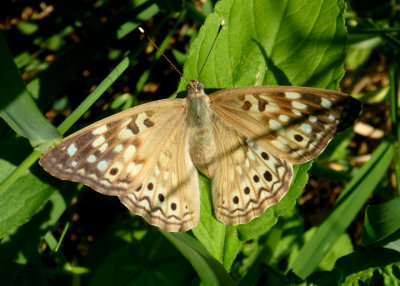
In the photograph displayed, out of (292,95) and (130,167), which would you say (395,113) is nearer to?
(292,95)

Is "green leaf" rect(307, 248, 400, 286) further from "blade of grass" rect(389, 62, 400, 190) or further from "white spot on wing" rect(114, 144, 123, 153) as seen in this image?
"white spot on wing" rect(114, 144, 123, 153)

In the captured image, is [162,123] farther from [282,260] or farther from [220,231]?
[282,260]

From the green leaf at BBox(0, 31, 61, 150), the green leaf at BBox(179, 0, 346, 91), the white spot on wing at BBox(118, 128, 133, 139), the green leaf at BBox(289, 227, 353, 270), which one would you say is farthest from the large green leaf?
the green leaf at BBox(289, 227, 353, 270)

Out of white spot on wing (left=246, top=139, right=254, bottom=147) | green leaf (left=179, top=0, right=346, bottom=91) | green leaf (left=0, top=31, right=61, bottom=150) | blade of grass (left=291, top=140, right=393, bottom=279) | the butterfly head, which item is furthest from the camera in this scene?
blade of grass (left=291, top=140, right=393, bottom=279)

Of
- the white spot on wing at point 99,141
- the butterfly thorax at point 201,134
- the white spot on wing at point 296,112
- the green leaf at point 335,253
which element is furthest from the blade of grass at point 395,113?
the white spot on wing at point 99,141

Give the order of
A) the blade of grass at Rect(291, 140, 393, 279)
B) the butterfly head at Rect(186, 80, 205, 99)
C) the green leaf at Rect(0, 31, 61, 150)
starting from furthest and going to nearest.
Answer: the blade of grass at Rect(291, 140, 393, 279) → the butterfly head at Rect(186, 80, 205, 99) → the green leaf at Rect(0, 31, 61, 150)
